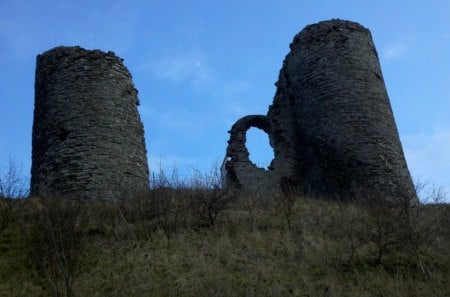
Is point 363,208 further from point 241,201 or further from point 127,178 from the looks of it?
point 127,178

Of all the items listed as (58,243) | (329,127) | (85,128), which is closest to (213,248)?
(58,243)

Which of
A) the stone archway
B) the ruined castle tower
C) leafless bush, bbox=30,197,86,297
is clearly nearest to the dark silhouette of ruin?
the stone archway

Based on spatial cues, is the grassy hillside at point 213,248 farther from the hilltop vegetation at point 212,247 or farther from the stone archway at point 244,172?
the stone archway at point 244,172

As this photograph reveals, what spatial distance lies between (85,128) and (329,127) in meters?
6.27

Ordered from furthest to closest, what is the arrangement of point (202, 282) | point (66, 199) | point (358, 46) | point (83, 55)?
point (358, 46)
point (83, 55)
point (66, 199)
point (202, 282)

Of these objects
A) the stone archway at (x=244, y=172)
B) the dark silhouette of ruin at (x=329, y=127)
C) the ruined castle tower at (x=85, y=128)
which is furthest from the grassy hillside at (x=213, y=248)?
the stone archway at (x=244, y=172)

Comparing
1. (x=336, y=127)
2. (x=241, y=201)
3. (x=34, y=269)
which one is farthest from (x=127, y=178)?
(x=336, y=127)

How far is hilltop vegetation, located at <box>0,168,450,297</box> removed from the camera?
29.4 feet

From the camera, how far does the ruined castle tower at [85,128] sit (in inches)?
517

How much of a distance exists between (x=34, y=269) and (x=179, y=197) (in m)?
3.58

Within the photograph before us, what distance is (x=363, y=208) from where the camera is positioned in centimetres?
1234

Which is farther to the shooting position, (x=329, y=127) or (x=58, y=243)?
(x=329, y=127)

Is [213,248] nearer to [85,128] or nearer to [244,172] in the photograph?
[85,128]

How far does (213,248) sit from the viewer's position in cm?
1030
